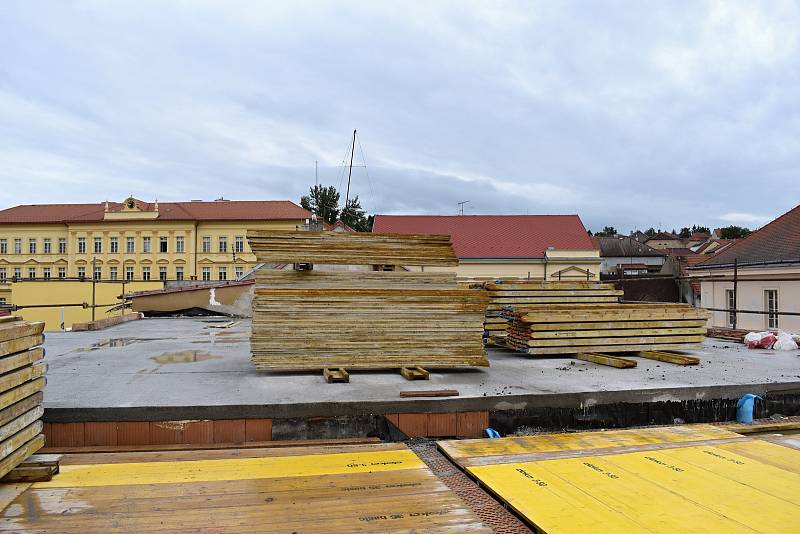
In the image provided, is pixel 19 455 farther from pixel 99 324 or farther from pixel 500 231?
pixel 500 231

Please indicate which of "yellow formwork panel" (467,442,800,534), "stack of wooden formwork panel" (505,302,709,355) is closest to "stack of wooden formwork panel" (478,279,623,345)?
"stack of wooden formwork panel" (505,302,709,355)

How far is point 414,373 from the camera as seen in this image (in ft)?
25.0

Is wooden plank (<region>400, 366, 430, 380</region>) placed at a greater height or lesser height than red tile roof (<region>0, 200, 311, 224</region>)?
lesser

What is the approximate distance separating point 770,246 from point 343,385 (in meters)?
26.3

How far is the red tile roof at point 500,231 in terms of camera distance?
41.7 m

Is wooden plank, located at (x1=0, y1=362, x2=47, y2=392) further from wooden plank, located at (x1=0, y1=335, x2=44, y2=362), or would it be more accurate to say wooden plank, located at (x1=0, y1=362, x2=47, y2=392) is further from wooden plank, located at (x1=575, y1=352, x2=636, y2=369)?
wooden plank, located at (x1=575, y1=352, x2=636, y2=369)

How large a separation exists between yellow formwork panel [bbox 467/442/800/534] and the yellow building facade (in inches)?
2131

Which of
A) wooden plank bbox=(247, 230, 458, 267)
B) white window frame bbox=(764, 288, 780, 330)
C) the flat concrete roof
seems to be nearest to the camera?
the flat concrete roof

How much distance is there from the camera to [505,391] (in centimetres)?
686

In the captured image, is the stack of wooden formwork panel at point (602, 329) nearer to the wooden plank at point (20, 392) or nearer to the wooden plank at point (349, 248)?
the wooden plank at point (349, 248)

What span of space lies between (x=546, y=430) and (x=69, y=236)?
65.8m

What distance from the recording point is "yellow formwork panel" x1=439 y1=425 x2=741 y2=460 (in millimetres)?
A: 5488

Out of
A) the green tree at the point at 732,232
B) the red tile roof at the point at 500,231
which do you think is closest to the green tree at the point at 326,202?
the red tile roof at the point at 500,231

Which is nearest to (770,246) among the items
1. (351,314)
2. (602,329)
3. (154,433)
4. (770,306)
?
(770,306)
